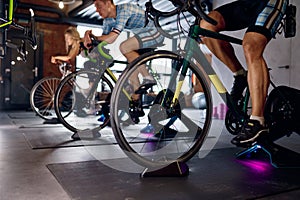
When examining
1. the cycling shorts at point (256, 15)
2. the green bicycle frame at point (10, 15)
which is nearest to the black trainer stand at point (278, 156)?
the cycling shorts at point (256, 15)

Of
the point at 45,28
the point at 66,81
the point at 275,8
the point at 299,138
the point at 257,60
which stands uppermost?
the point at 45,28

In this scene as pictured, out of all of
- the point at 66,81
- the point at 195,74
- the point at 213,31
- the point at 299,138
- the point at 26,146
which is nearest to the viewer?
the point at 195,74

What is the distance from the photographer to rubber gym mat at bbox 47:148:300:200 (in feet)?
4.04

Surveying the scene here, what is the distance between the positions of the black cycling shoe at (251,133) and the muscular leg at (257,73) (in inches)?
2.5

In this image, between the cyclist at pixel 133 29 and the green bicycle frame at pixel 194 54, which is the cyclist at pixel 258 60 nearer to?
the green bicycle frame at pixel 194 54

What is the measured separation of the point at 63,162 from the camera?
176 cm

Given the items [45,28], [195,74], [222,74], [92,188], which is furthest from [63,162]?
[45,28]

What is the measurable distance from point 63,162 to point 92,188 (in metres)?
0.54

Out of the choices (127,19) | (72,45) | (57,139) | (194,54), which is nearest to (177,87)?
(194,54)

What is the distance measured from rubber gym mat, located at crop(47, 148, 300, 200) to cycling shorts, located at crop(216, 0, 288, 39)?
2.82ft

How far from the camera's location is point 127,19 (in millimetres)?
2713

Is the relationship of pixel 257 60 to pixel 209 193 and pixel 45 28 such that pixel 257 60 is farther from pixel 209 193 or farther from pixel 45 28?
pixel 45 28

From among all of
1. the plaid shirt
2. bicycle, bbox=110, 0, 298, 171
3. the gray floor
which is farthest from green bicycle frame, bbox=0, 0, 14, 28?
bicycle, bbox=110, 0, 298, 171

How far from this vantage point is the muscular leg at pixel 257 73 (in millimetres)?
1692
